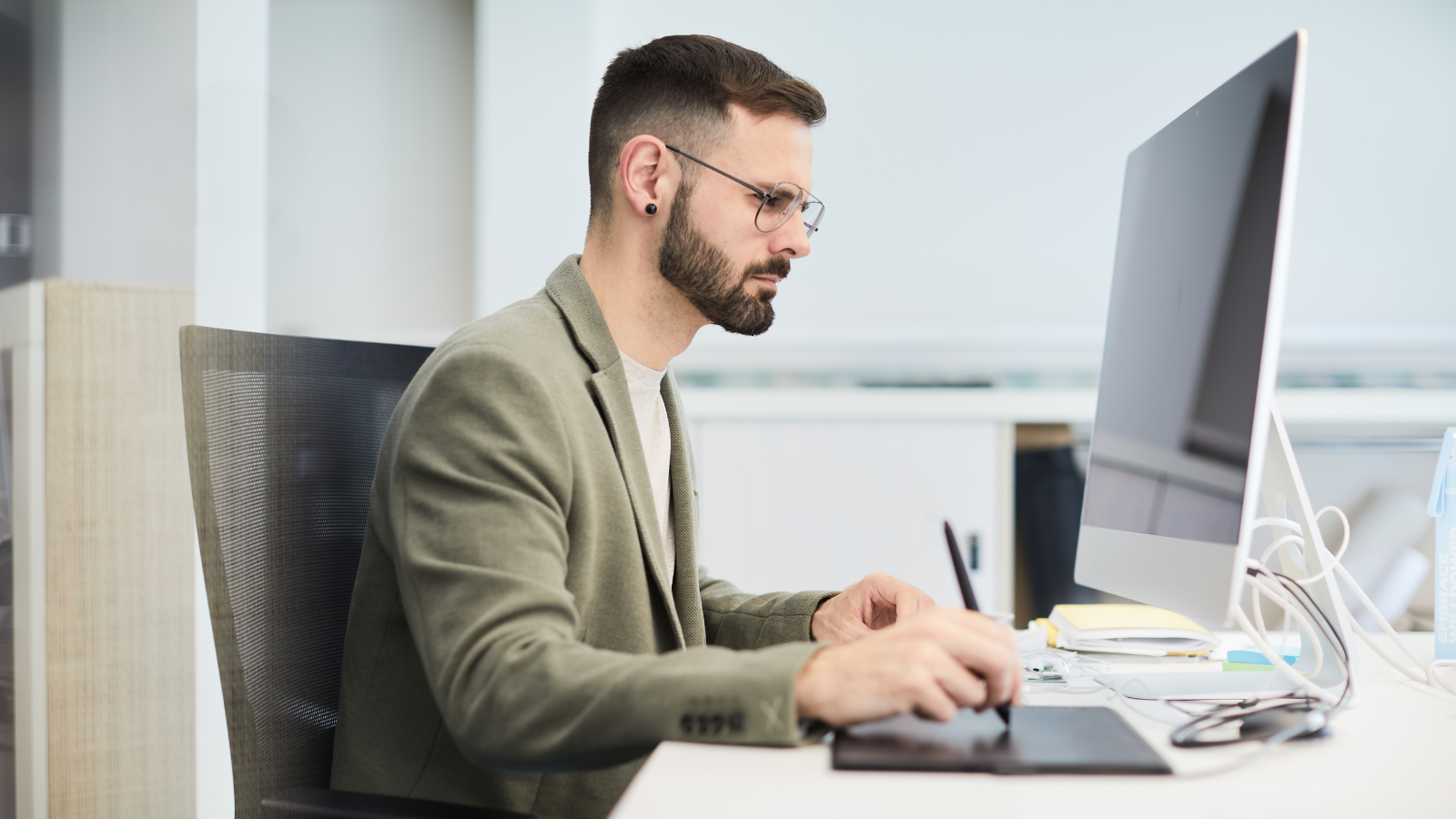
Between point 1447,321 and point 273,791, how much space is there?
272 centimetres

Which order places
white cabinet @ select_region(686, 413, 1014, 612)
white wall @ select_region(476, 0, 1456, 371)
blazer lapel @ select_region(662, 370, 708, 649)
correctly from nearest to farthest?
blazer lapel @ select_region(662, 370, 708, 649) < white cabinet @ select_region(686, 413, 1014, 612) < white wall @ select_region(476, 0, 1456, 371)

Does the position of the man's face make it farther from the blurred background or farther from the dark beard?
the blurred background

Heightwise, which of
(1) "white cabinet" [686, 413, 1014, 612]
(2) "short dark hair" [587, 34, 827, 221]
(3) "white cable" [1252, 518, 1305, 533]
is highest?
(2) "short dark hair" [587, 34, 827, 221]

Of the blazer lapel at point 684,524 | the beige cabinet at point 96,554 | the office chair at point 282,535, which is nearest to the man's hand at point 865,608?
the blazer lapel at point 684,524

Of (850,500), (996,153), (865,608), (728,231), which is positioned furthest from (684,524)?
(996,153)

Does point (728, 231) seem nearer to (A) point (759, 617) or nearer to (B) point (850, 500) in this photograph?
(A) point (759, 617)

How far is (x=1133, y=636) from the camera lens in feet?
3.45

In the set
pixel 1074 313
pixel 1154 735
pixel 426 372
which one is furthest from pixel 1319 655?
pixel 1074 313

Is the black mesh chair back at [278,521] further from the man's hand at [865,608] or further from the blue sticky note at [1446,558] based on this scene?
the blue sticky note at [1446,558]

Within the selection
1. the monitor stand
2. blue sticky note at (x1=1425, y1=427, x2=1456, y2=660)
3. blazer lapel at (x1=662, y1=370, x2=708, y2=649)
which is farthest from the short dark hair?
blue sticky note at (x1=1425, y1=427, x2=1456, y2=660)

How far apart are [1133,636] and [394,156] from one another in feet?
7.62

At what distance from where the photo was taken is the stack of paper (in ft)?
3.41

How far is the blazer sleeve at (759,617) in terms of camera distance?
41.6 inches

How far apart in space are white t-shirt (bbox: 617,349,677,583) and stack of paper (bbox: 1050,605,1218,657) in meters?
0.46
